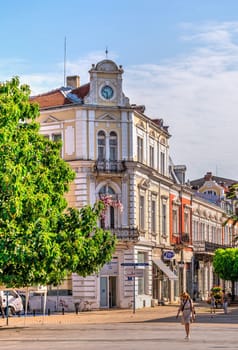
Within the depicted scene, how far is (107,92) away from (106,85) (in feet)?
1.57

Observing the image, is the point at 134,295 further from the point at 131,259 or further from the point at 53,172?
the point at 53,172

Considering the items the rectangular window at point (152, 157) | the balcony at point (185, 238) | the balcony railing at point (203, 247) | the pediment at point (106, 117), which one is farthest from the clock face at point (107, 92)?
the balcony railing at point (203, 247)

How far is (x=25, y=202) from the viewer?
34.2 meters

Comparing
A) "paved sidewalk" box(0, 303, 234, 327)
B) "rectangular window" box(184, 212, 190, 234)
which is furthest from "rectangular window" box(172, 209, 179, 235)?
"paved sidewalk" box(0, 303, 234, 327)

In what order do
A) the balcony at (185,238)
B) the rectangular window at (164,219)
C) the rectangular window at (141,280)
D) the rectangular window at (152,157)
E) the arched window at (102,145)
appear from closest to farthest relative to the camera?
the arched window at (102,145)
the rectangular window at (141,280)
the rectangular window at (152,157)
the rectangular window at (164,219)
the balcony at (185,238)

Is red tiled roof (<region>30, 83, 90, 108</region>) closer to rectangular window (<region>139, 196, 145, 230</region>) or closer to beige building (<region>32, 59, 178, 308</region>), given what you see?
beige building (<region>32, 59, 178, 308</region>)

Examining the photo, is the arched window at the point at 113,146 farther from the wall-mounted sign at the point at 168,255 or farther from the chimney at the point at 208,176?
the chimney at the point at 208,176

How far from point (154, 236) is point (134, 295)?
9762 mm

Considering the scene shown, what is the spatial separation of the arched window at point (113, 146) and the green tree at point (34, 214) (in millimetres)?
16727

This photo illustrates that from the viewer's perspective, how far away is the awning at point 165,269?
65.6m

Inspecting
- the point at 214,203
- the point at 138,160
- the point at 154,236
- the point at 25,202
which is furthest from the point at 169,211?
the point at 25,202

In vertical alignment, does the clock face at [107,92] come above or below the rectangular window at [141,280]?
above

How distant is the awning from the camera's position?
2584 inches

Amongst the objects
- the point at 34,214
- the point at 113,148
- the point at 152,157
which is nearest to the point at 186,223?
the point at 152,157
